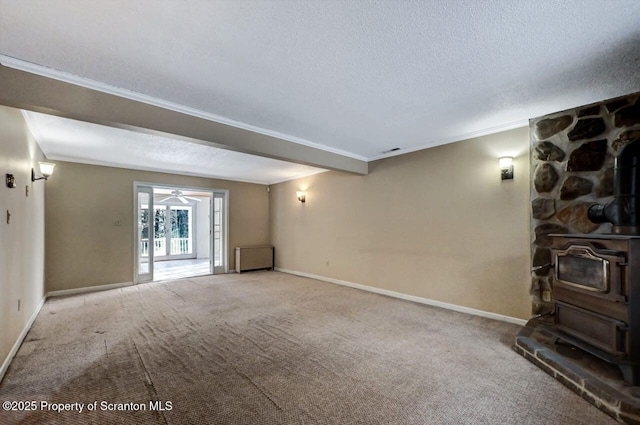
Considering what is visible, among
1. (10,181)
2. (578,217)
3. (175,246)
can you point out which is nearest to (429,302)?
(578,217)

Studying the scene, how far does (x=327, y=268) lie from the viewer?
6.04 meters

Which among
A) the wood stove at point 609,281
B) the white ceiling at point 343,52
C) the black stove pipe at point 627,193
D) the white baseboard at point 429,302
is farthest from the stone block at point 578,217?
the white baseboard at point 429,302

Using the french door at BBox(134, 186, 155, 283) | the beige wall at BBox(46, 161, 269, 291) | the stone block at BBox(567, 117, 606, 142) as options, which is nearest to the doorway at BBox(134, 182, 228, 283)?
the french door at BBox(134, 186, 155, 283)

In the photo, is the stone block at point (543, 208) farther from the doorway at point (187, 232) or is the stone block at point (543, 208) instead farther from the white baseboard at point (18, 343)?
the doorway at point (187, 232)

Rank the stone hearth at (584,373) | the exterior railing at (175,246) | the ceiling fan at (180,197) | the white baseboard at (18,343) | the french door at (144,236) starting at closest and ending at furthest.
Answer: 1. the stone hearth at (584,373)
2. the white baseboard at (18,343)
3. the french door at (144,236)
4. the ceiling fan at (180,197)
5. the exterior railing at (175,246)

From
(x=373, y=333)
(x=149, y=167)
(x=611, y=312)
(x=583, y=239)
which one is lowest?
(x=373, y=333)

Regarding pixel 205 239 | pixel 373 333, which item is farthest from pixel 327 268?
pixel 205 239

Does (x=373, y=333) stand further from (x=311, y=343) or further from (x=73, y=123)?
(x=73, y=123)

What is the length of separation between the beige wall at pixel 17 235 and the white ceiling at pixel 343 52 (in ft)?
3.62

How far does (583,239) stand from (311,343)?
2635 millimetres

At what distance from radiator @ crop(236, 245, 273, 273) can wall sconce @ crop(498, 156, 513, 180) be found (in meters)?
5.81

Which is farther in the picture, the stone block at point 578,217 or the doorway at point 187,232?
the doorway at point 187,232

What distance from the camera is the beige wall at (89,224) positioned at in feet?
16.1

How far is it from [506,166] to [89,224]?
7080mm
